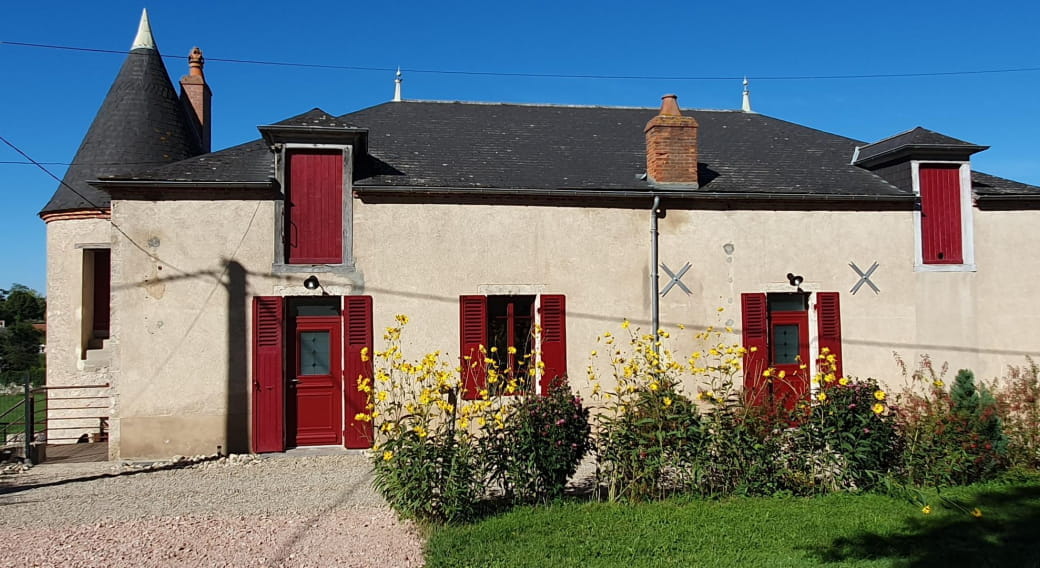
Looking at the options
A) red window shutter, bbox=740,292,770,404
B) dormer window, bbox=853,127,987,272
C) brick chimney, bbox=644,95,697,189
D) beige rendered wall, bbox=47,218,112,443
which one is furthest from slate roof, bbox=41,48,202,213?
dormer window, bbox=853,127,987,272

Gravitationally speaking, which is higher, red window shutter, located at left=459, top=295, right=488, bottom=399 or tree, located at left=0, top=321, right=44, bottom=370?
red window shutter, located at left=459, top=295, right=488, bottom=399

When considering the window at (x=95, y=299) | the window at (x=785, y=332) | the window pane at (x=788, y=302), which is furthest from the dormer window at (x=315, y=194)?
the window pane at (x=788, y=302)

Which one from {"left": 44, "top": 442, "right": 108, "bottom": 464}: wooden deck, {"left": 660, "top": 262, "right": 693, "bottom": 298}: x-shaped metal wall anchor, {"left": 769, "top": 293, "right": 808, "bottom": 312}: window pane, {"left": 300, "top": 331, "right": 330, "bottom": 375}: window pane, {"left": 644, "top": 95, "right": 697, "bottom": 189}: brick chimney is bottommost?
{"left": 44, "top": 442, "right": 108, "bottom": 464}: wooden deck

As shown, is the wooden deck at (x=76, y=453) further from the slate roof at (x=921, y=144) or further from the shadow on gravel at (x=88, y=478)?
the slate roof at (x=921, y=144)

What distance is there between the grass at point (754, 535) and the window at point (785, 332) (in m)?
4.37

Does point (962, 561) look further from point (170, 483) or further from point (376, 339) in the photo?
point (170, 483)

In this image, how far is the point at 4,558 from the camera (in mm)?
5723

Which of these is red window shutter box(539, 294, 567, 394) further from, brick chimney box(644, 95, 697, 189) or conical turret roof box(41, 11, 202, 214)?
conical turret roof box(41, 11, 202, 214)

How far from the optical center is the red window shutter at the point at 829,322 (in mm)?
11023

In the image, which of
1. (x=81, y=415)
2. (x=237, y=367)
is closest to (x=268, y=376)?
(x=237, y=367)

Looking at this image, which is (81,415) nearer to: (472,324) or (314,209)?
(314,209)

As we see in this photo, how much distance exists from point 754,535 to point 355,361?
5993 mm

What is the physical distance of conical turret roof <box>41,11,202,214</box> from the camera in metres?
12.0

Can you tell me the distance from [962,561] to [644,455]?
96.9 inches
